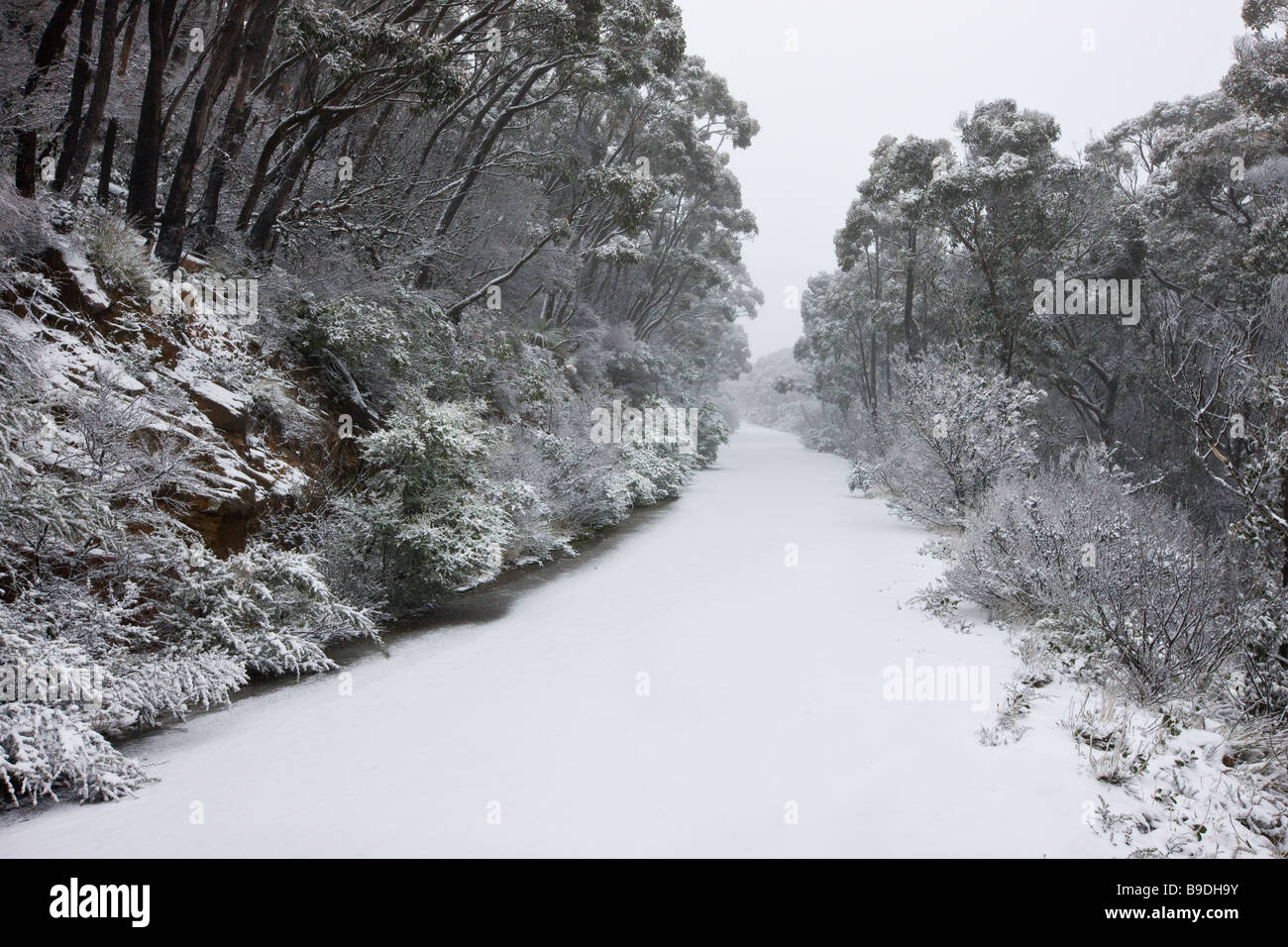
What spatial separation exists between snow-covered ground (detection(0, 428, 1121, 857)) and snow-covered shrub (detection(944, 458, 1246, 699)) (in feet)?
1.85

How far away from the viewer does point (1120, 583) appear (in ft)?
18.5

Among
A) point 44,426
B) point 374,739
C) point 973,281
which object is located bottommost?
point 374,739

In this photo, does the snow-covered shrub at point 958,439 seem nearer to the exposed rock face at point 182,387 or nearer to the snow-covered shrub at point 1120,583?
the snow-covered shrub at point 1120,583

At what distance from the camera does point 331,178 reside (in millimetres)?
12883

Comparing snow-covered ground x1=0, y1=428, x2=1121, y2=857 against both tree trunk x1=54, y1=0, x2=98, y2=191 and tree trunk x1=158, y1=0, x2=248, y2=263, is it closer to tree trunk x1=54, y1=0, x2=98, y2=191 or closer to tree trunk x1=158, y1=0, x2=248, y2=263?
tree trunk x1=158, y1=0, x2=248, y2=263

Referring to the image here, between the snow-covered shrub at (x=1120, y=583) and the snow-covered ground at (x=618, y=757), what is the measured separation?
1.85ft

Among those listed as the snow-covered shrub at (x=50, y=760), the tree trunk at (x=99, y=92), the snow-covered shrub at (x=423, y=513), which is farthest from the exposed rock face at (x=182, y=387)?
the snow-covered shrub at (x=50, y=760)

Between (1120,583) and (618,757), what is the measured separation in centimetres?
392

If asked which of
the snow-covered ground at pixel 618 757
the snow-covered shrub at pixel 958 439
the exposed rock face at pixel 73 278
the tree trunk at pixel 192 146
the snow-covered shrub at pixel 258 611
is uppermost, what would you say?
the tree trunk at pixel 192 146

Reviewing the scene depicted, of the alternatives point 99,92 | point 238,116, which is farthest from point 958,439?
point 99,92

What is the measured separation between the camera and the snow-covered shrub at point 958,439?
1279 cm

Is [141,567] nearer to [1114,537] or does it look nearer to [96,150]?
[1114,537]

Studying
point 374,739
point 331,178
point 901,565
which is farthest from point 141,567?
point 331,178
